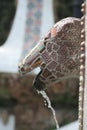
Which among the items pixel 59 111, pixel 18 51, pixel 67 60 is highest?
pixel 67 60

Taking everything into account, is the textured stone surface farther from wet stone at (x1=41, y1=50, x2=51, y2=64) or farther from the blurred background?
wet stone at (x1=41, y1=50, x2=51, y2=64)

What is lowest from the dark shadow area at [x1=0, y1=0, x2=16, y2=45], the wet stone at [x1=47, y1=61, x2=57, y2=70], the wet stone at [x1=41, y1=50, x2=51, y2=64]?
the dark shadow area at [x1=0, y1=0, x2=16, y2=45]

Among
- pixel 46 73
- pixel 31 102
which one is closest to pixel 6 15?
pixel 31 102

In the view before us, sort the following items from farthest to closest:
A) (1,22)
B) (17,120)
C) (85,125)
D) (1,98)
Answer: (1,22) < (1,98) < (17,120) < (85,125)

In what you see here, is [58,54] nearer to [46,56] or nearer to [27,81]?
[46,56]

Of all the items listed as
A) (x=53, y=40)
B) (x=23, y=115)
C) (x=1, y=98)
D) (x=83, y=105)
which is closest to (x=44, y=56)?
(x=53, y=40)

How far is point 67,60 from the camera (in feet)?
4.50

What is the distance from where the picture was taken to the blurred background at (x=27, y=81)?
355 centimetres

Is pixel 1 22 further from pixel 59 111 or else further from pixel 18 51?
pixel 18 51

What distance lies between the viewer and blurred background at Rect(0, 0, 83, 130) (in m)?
3.55

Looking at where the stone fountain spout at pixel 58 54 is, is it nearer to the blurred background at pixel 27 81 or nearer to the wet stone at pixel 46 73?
the wet stone at pixel 46 73

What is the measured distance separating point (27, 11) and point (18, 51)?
29 cm

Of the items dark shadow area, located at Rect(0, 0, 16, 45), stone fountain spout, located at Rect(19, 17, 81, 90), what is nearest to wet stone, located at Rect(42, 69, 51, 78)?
stone fountain spout, located at Rect(19, 17, 81, 90)

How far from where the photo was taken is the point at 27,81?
419 cm
